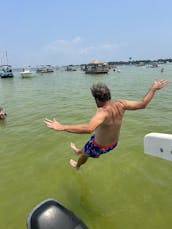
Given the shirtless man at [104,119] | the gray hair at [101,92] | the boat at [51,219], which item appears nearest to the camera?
the boat at [51,219]

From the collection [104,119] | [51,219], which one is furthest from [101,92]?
[51,219]

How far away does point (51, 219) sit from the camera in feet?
6.76

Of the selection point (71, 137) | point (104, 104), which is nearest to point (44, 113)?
point (71, 137)

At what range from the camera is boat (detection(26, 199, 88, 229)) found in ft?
6.64

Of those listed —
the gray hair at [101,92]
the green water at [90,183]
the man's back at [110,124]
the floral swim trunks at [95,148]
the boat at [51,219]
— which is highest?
the gray hair at [101,92]

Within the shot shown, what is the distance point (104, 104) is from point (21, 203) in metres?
2.25

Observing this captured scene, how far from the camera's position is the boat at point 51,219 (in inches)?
79.7

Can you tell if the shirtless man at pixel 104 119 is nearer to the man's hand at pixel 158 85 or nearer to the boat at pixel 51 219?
the man's hand at pixel 158 85

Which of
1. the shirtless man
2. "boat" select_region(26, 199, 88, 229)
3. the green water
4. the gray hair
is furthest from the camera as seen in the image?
the green water

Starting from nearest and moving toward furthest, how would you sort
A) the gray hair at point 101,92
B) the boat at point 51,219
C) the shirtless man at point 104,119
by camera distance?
the boat at point 51,219
the shirtless man at point 104,119
the gray hair at point 101,92

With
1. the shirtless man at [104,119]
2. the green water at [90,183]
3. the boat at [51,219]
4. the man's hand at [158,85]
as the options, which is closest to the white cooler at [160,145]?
the shirtless man at [104,119]

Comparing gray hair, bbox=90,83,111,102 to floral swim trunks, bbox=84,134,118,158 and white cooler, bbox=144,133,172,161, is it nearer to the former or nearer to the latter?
floral swim trunks, bbox=84,134,118,158

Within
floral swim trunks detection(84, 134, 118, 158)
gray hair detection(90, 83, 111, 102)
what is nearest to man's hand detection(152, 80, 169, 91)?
gray hair detection(90, 83, 111, 102)

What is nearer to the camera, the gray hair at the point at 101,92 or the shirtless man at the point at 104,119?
the shirtless man at the point at 104,119
